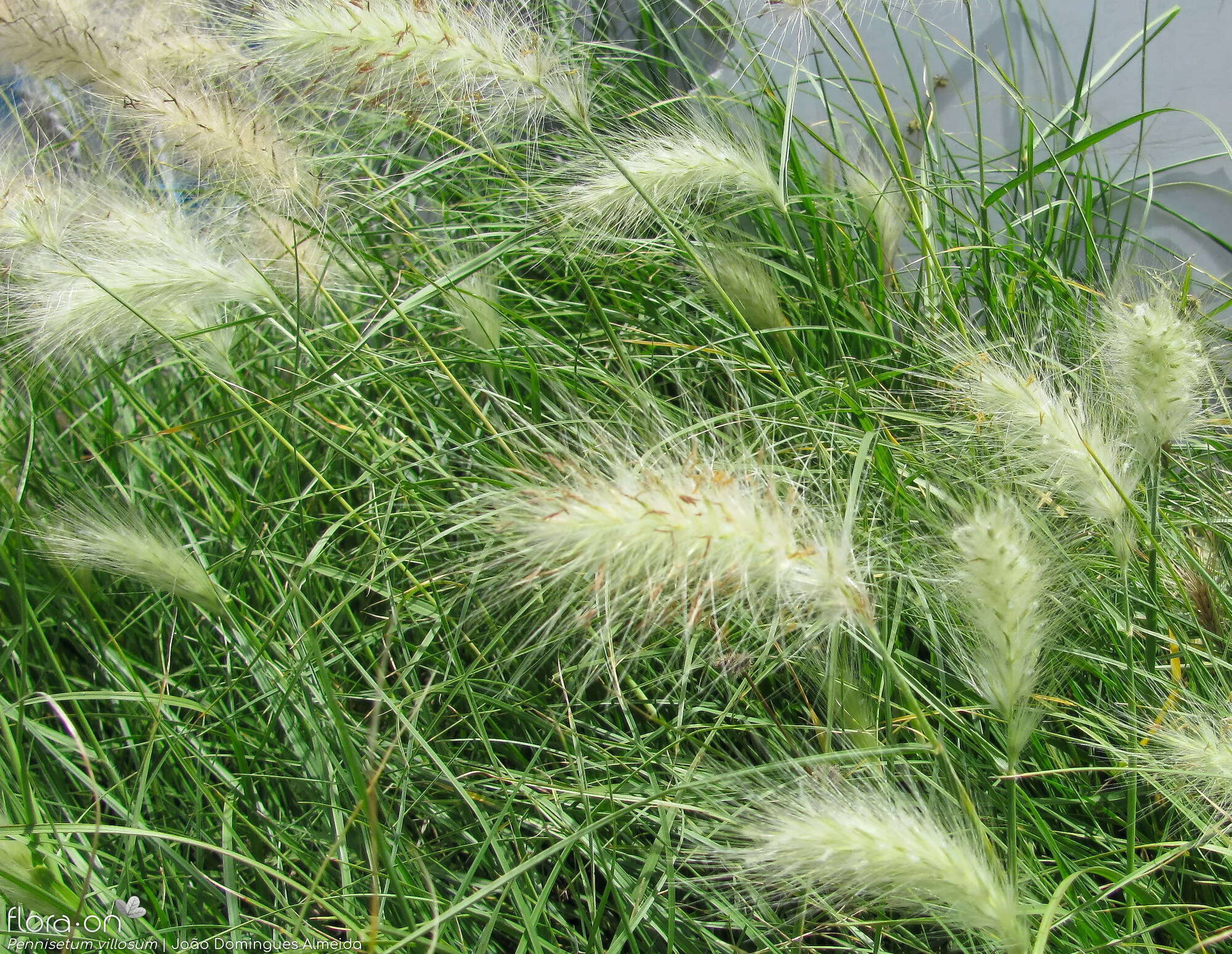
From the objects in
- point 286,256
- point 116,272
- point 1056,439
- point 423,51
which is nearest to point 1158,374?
point 1056,439

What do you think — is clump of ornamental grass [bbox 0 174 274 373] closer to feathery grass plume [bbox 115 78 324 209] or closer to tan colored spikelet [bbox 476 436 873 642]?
feathery grass plume [bbox 115 78 324 209]

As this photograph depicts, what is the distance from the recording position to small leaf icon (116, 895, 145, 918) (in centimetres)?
120

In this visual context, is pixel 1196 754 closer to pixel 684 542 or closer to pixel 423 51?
pixel 684 542

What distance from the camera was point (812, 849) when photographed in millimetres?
848

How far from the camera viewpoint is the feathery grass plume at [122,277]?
1.39 metres

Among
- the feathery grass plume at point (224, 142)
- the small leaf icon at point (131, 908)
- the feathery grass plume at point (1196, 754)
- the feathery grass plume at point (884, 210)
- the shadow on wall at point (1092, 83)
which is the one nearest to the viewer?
the feathery grass plume at point (1196, 754)

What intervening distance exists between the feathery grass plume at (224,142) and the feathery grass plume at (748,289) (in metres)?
0.74

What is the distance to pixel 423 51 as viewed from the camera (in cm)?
136

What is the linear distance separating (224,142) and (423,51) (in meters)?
0.42

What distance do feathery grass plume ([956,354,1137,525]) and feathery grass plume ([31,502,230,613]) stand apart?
1.17 metres

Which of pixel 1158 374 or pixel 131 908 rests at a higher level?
pixel 1158 374

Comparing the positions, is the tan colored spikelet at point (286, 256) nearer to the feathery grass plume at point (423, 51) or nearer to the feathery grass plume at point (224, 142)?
the feathery grass plume at point (224, 142)

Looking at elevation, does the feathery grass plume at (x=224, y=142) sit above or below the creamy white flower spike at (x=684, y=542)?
above

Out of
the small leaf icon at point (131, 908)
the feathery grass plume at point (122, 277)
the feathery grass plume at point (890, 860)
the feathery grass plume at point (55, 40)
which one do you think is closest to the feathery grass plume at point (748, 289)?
the feathery grass plume at point (122, 277)
